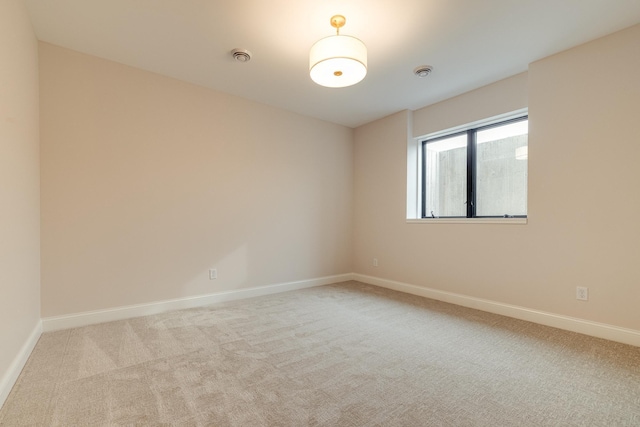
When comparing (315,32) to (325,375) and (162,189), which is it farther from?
(325,375)

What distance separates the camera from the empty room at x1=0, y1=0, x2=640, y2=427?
1707mm

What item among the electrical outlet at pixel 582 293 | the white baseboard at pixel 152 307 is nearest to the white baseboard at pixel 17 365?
the white baseboard at pixel 152 307

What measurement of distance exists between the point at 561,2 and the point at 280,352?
3.24 meters

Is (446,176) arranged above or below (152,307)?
above

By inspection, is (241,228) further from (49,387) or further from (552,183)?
(552,183)

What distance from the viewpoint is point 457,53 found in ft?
8.99

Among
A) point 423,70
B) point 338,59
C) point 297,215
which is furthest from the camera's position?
point 297,215

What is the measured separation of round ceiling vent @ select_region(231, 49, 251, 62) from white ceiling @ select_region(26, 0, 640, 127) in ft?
0.19

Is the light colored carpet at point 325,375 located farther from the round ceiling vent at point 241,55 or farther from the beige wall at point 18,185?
the round ceiling vent at point 241,55

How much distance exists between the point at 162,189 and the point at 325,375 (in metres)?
2.52

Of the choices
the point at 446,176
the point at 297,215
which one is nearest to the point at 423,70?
the point at 446,176

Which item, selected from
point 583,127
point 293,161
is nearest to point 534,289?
point 583,127

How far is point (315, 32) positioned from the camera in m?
2.43

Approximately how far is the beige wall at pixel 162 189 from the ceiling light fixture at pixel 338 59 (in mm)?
1775
